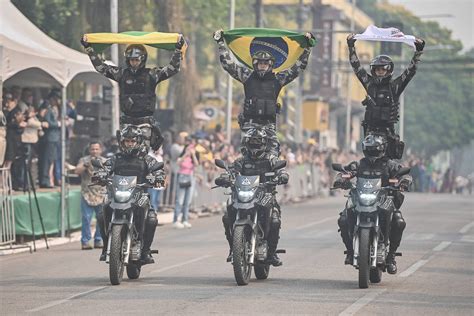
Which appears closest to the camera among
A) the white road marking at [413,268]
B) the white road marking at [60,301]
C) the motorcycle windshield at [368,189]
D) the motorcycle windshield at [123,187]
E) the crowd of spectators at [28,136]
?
the white road marking at [60,301]

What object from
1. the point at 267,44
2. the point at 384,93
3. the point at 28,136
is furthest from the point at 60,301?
the point at 28,136

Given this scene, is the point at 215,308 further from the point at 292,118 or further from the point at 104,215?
Answer: the point at 292,118

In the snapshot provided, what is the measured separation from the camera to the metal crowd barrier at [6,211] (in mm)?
21688

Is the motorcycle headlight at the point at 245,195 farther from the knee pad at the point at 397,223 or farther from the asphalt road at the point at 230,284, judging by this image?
the knee pad at the point at 397,223

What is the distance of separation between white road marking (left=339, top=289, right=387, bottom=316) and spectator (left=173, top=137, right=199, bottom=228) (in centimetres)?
1349

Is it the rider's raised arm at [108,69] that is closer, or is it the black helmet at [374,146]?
the black helmet at [374,146]

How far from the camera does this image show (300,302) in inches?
544

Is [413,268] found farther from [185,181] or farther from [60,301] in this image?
[185,181]

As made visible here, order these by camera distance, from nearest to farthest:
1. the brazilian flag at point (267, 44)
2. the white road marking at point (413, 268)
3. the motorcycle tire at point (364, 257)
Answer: the motorcycle tire at point (364, 257) < the brazilian flag at point (267, 44) < the white road marking at point (413, 268)

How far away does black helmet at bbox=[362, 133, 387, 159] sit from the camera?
15555mm

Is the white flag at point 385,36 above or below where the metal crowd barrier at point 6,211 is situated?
above

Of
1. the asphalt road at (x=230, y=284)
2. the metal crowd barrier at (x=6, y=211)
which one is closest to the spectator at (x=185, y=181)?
the asphalt road at (x=230, y=284)

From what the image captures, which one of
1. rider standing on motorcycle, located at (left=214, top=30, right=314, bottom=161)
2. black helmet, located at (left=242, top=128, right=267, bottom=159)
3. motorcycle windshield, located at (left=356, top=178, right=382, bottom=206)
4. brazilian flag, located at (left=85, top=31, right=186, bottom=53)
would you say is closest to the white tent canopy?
brazilian flag, located at (left=85, top=31, right=186, bottom=53)

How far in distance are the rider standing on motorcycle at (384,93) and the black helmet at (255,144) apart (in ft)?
3.85
